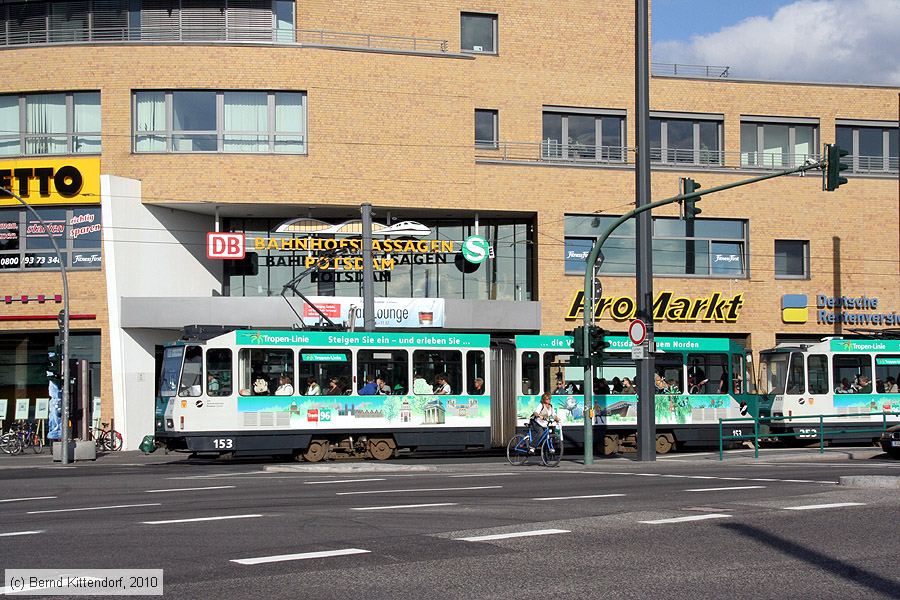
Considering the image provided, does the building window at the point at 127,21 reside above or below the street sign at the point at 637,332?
above

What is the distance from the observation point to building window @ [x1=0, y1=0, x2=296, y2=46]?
38.7m

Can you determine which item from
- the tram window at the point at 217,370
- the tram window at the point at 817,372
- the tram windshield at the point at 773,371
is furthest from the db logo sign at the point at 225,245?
the tram window at the point at 817,372

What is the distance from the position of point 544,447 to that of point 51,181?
19866 millimetres

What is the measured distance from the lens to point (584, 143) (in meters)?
41.4

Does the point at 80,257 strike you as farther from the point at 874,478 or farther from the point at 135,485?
the point at 874,478

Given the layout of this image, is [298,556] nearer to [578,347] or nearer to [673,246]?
[578,347]

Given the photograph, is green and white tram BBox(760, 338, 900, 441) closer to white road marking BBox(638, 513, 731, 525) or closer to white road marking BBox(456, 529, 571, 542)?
white road marking BBox(638, 513, 731, 525)

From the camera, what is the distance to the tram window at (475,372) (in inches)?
1149

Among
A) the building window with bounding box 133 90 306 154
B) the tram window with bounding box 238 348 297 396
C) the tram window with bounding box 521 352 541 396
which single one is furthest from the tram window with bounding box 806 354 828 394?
the building window with bounding box 133 90 306 154

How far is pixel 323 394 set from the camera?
2773 cm

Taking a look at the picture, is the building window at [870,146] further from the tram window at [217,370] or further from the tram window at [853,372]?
the tram window at [217,370]

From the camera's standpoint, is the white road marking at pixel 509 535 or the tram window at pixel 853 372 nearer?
the white road marking at pixel 509 535

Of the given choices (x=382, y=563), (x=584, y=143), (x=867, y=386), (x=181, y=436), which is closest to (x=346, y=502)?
(x=382, y=563)

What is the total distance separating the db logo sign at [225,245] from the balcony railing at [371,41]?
278 inches
